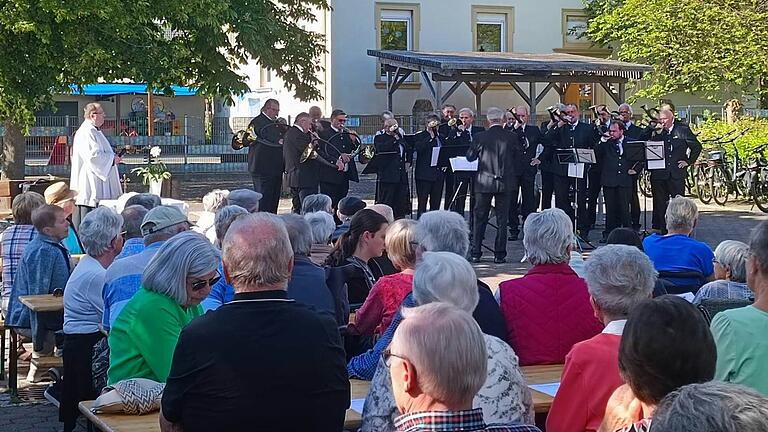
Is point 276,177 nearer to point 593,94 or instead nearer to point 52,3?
point 52,3

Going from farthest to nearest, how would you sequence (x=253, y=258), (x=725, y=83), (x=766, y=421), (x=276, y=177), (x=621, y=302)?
(x=725, y=83), (x=276, y=177), (x=621, y=302), (x=253, y=258), (x=766, y=421)

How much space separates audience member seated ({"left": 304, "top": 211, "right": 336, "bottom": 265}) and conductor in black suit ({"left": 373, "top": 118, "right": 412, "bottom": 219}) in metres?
8.21

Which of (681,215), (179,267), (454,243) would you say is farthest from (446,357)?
(681,215)

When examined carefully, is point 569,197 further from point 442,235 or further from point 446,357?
point 446,357

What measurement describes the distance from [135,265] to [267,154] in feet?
32.7

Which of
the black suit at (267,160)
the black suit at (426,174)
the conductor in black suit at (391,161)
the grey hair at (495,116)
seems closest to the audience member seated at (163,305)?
the grey hair at (495,116)

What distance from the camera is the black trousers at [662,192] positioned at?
15.8m

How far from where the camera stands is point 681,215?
25.3ft

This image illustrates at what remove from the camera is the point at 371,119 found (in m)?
33.9

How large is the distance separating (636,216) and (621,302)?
1246cm

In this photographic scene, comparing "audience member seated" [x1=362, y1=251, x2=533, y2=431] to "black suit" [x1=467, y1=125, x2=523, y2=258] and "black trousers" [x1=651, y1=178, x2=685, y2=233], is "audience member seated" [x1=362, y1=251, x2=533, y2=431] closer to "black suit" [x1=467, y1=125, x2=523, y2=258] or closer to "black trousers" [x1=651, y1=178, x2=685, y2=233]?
"black suit" [x1=467, y1=125, x2=523, y2=258]

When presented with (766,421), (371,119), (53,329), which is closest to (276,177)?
(53,329)

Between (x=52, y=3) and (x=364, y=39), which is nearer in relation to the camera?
(x=52, y=3)

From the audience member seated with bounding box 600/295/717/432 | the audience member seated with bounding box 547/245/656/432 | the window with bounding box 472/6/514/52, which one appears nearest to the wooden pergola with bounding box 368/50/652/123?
the window with bounding box 472/6/514/52
